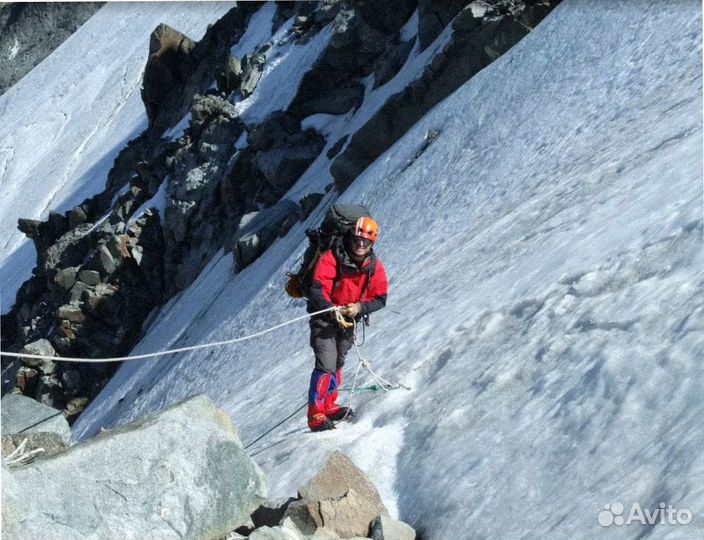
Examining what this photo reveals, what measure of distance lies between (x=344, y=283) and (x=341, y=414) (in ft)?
3.77

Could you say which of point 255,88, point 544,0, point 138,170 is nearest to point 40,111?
point 138,170

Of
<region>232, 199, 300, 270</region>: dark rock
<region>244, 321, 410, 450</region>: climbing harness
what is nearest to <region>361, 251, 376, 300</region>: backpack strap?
<region>244, 321, 410, 450</region>: climbing harness

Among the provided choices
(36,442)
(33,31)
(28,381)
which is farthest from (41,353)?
(33,31)

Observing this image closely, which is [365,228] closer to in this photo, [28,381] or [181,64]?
[28,381]

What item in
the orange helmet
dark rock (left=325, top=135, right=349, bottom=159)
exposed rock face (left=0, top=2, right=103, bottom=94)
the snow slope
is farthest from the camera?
exposed rock face (left=0, top=2, right=103, bottom=94)

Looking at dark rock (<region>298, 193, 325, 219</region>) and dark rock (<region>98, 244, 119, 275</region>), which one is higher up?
dark rock (<region>98, 244, 119, 275</region>)

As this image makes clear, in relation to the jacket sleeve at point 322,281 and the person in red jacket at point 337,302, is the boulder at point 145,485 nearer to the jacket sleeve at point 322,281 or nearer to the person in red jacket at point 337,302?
the jacket sleeve at point 322,281

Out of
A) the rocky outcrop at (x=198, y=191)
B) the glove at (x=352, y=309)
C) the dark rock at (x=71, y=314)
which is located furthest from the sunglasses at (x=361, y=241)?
the dark rock at (x=71, y=314)

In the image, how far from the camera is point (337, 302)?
8.44 m

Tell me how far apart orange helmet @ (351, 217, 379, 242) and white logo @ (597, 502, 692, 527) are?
3.35m

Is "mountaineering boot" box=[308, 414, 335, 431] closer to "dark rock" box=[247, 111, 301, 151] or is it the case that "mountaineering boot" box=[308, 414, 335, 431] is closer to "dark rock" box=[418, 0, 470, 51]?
"dark rock" box=[418, 0, 470, 51]

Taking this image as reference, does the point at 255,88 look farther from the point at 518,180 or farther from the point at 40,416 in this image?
the point at 40,416

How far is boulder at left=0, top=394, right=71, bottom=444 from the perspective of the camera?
9.38m

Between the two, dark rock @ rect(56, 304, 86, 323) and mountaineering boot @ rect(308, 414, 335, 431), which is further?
dark rock @ rect(56, 304, 86, 323)
